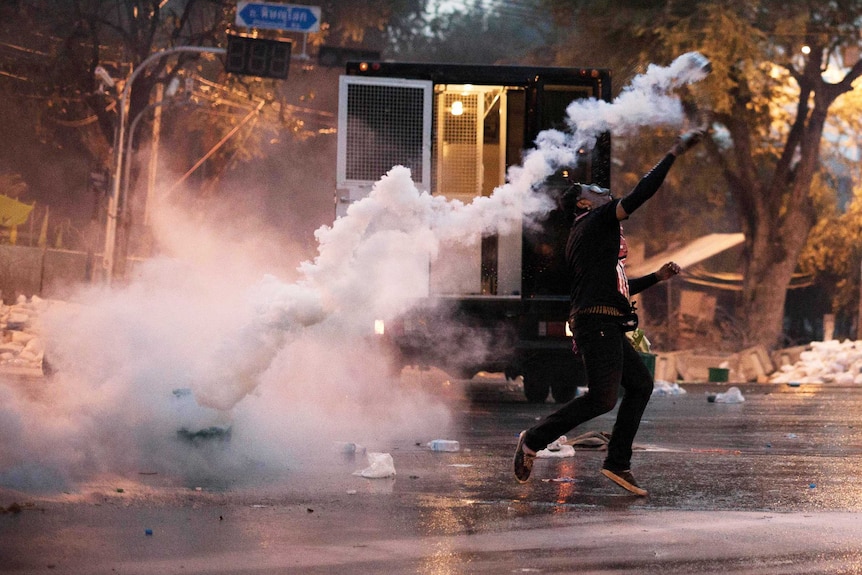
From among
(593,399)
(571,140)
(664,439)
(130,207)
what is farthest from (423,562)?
(130,207)

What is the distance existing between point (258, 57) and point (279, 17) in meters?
1.17

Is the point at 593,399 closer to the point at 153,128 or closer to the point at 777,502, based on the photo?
the point at 777,502

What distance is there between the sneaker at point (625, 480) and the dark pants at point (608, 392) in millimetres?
36

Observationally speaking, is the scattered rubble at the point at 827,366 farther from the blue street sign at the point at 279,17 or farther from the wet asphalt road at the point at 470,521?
the wet asphalt road at the point at 470,521

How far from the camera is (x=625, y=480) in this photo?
7.13 meters

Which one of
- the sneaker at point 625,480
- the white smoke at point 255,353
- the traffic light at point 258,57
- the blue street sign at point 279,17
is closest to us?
the sneaker at point 625,480

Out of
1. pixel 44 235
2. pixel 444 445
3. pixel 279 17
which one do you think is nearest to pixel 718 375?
pixel 279 17

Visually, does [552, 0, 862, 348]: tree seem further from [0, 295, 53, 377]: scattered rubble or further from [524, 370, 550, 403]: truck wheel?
[0, 295, 53, 377]: scattered rubble

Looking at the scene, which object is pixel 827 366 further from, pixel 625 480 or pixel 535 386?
pixel 625 480

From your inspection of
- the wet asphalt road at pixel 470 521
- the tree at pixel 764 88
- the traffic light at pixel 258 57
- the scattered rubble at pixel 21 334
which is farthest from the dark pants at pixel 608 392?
the tree at pixel 764 88

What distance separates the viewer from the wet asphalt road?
→ 512 cm

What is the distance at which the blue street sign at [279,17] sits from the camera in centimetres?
2366

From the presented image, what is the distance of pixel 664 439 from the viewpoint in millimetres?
10680

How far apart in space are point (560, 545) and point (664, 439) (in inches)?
211
